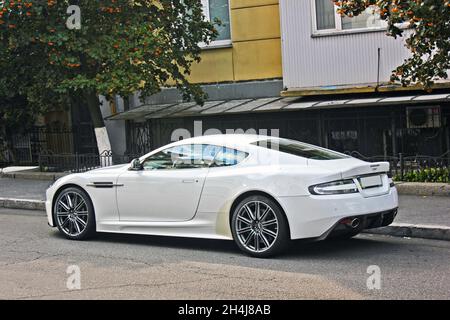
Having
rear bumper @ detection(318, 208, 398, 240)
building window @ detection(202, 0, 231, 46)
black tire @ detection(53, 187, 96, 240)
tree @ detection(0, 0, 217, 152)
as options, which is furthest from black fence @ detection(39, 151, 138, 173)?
rear bumper @ detection(318, 208, 398, 240)

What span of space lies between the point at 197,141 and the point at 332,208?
2076 millimetres

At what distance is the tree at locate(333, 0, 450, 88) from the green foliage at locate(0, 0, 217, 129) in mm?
4807

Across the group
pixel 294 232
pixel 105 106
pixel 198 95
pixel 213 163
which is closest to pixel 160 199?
pixel 213 163

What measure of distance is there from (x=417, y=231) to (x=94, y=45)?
26.3ft

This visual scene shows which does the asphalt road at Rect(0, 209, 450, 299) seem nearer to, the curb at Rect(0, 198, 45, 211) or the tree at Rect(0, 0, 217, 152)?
the curb at Rect(0, 198, 45, 211)

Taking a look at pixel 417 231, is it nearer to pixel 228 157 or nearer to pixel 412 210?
pixel 412 210

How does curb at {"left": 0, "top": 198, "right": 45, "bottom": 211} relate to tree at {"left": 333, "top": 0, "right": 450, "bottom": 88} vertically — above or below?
below

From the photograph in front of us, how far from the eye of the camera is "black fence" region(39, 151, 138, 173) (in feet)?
51.6

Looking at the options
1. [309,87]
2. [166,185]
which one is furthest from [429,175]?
[166,185]

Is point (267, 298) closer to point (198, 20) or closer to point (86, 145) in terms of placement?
point (198, 20)

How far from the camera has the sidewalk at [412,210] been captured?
29.1 ft

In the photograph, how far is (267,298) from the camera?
233 inches

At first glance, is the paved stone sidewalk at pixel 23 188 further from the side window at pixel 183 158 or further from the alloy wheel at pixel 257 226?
the alloy wheel at pixel 257 226

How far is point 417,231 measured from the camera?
8906 millimetres
